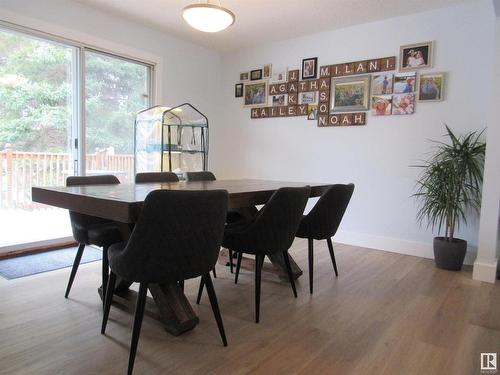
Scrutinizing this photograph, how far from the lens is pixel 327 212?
2562mm

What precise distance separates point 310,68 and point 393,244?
227 centimetres

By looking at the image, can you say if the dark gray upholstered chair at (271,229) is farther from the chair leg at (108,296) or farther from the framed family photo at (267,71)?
the framed family photo at (267,71)

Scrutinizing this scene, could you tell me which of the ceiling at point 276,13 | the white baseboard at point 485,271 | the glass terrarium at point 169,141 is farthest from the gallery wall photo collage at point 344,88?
the white baseboard at point 485,271

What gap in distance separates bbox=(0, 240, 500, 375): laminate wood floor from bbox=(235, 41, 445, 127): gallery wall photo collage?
1.89 meters

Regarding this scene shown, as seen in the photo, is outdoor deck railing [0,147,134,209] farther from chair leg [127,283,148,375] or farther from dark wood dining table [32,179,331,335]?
chair leg [127,283,148,375]

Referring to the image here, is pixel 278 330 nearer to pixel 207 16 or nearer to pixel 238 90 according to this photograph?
pixel 207 16

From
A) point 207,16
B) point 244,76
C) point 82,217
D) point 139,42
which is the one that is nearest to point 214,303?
point 82,217

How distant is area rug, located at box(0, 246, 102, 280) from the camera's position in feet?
9.25

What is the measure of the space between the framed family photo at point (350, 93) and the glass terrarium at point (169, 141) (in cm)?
162

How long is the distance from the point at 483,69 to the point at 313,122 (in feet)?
5.81

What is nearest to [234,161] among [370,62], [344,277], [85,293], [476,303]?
[370,62]

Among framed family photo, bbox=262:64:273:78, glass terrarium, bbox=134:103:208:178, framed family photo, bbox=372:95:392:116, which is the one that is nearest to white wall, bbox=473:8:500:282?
framed family photo, bbox=372:95:392:116

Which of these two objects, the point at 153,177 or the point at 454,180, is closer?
A: the point at 153,177

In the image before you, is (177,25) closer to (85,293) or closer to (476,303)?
(85,293)
